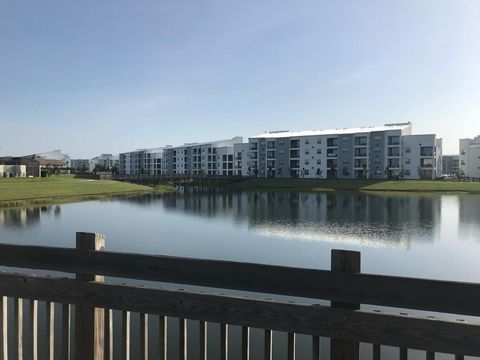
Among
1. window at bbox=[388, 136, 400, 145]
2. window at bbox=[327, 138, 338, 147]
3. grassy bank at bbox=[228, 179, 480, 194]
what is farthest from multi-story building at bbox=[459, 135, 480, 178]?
grassy bank at bbox=[228, 179, 480, 194]

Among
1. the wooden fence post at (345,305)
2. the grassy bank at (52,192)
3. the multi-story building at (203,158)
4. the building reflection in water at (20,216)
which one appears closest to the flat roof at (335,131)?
the multi-story building at (203,158)

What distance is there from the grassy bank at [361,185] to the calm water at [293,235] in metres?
37.0

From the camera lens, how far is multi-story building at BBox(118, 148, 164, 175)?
17938 cm

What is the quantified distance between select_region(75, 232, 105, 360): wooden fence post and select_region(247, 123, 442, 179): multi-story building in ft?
350

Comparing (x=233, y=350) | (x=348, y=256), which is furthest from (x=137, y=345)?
(x=348, y=256)

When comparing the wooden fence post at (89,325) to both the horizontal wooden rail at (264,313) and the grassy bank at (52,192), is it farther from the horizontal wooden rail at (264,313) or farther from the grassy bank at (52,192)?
the grassy bank at (52,192)

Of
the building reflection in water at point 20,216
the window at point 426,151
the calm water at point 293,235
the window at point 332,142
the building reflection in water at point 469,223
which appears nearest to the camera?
the calm water at point 293,235

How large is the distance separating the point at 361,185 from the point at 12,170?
84.9 meters

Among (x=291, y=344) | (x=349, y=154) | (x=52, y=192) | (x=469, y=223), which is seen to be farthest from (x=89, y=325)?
(x=349, y=154)

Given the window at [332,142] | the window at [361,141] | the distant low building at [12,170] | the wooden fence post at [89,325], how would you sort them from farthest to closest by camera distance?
the window at [332,142], the window at [361,141], the distant low building at [12,170], the wooden fence post at [89,325]

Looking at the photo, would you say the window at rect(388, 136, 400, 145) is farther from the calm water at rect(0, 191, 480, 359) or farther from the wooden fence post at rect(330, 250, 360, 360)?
the wooden fence post at rect(330, 250, 360, 360)

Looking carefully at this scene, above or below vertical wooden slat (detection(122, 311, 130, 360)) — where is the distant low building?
above

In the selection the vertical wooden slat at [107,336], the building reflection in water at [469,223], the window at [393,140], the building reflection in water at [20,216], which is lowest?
the building reflection in water at [469,223]

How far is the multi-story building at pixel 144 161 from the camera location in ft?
589
